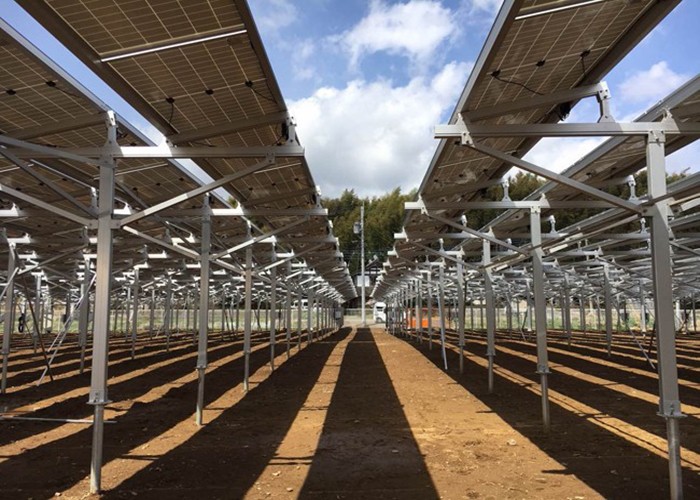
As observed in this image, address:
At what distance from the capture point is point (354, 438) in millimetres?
8156

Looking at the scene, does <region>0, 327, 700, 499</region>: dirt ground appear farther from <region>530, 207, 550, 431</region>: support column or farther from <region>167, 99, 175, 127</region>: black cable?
<region>167, 99, 175, 127</region>: black cable

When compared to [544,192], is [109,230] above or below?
below

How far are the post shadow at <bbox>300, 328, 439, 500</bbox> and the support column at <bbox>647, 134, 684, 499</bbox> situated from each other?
2178 millimetres

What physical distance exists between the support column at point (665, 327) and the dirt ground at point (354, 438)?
2.13ft

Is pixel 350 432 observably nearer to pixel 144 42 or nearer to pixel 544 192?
pixel 544 192

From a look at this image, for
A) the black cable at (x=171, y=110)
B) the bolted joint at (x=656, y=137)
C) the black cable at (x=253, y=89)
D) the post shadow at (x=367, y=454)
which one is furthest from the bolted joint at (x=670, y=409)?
the black cable at (x=171, y=110)

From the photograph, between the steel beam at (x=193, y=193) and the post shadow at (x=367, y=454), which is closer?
the post shadow at (x=367, y=454)

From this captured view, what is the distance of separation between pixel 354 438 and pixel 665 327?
4.48 meters

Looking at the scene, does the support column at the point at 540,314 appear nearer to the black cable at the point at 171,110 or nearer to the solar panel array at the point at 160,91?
the solar panel array at the point at 160,91

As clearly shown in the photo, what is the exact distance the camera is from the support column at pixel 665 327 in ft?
16.6

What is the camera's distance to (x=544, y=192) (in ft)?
30.1

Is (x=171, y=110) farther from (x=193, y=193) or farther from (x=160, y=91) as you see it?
(x=193, y=193)

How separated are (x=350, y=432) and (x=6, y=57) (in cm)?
630

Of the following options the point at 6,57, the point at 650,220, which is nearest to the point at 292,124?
the point at 6,57
